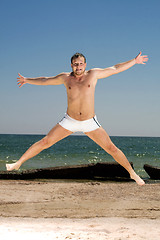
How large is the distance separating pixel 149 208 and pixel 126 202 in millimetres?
1261

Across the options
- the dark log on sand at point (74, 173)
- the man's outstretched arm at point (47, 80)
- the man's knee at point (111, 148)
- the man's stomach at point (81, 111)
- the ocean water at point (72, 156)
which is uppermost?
the man's outstretched arm at point (47, 80)

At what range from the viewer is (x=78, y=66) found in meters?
5.19

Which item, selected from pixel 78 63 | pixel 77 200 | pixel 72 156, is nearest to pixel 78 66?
pixel 78 63

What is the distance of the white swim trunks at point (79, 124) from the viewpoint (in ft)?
17.6

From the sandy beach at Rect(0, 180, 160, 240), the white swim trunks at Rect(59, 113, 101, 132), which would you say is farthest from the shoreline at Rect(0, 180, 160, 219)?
the white swim trunks at Rect(59, 113, 101, 132)

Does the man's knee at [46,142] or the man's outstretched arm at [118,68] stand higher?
the man's outstretched arm at [118,68]

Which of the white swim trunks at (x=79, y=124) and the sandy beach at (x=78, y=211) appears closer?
the white swim trunks at (x=79, y=124)

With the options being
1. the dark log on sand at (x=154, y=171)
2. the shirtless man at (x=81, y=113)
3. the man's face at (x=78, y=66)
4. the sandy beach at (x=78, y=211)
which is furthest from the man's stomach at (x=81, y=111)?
the dark log on sand at (x=154, y=171)

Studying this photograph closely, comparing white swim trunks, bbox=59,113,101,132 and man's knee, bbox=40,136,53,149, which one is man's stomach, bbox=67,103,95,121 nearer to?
white swim trunks, bbox=59,113,101,132

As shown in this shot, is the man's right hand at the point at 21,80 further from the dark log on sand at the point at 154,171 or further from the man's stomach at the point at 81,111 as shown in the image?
the dark log on sand at the point at 154,171

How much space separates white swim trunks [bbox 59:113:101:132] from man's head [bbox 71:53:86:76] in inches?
32.5

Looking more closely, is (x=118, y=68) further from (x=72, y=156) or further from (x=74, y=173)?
(x=72, y=156)

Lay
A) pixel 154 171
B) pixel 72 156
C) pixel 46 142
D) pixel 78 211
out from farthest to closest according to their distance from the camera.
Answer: pixel 72 156 → pixel 154 171 → pixel 78 211 → pixel 46 142

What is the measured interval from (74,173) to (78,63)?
14.2 m
